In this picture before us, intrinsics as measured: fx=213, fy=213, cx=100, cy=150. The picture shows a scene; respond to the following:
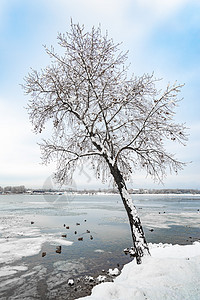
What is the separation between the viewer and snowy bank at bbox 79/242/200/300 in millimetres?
4859

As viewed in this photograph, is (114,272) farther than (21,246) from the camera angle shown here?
No

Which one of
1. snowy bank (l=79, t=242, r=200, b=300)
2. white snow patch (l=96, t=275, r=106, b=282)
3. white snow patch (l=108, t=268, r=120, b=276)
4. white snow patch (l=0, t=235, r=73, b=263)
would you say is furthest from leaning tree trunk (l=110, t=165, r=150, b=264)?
white snow patch (l=0, t=235, r=73, b=263)

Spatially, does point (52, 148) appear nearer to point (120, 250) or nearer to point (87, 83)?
point (87, 83)

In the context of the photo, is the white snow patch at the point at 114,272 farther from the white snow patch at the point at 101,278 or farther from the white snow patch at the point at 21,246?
the white snow patch at the point at 21,246

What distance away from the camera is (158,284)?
18.0ft

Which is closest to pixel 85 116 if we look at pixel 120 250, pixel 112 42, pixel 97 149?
pixel 97 149

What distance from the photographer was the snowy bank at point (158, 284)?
4859mm

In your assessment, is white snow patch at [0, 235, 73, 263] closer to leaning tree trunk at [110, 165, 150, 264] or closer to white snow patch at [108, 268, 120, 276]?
white snow patch at [108, 268, 120, 276]

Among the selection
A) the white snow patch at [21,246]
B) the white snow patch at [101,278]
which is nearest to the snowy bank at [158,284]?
the white snow patch at [101,278]

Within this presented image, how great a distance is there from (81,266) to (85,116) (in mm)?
8188

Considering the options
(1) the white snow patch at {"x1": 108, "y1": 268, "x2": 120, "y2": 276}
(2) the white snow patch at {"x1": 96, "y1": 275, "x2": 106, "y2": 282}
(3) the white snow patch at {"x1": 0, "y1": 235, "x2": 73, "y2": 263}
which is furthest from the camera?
(3) the white snow patch at {"x1": 0, "y1": 235, "x2": 73, "y2": 263}

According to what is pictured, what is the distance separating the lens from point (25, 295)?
8508mm

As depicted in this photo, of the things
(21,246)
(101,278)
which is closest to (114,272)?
(101,278)

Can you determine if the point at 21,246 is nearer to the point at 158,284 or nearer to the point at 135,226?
the point at 135,226
